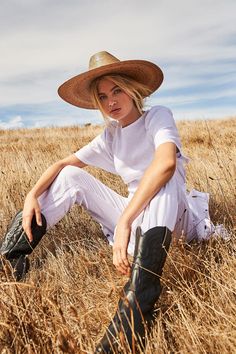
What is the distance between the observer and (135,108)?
282 cm

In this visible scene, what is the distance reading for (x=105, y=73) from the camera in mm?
2709

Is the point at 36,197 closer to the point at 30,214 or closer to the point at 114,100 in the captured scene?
the point at 30,214

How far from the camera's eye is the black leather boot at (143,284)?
6.16 ft

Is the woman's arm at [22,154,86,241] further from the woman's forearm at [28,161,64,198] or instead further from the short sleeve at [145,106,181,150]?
the short sleeve at [145,106,181,150]

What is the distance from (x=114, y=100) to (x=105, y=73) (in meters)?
0.20

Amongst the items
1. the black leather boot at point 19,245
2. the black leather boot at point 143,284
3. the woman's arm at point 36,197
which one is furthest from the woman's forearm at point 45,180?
the black leather boot at point 143,284

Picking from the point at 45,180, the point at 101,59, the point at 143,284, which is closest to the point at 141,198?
the point at 143,284

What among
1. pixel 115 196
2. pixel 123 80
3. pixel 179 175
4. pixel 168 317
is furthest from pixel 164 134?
pixel 168 317

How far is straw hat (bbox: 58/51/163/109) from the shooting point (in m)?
2.63

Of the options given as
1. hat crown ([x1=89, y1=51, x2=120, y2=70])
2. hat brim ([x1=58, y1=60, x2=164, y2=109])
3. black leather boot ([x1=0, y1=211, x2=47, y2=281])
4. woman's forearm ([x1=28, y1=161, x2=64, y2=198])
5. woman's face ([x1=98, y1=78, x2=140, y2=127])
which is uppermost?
hat crown ([x1=89, y1=51, x2=120, y2=70])

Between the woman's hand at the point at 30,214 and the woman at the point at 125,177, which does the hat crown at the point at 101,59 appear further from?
the woman's hand at the point at 30,214

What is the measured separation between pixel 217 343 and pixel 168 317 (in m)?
0.46

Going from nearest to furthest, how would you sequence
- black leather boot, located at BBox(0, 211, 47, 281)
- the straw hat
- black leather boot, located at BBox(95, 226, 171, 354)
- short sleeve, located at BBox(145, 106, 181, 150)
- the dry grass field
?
the dry grass field, black leather boot, located at BBox(95, 226, 171, 354), short sleeve, located at BBox(145, 106, 181, 150), the straw hat, black leather boot, located at BBox(0, 211, 47, 281)

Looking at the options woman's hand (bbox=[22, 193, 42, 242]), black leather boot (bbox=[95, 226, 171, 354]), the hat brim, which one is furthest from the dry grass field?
the hat brim
